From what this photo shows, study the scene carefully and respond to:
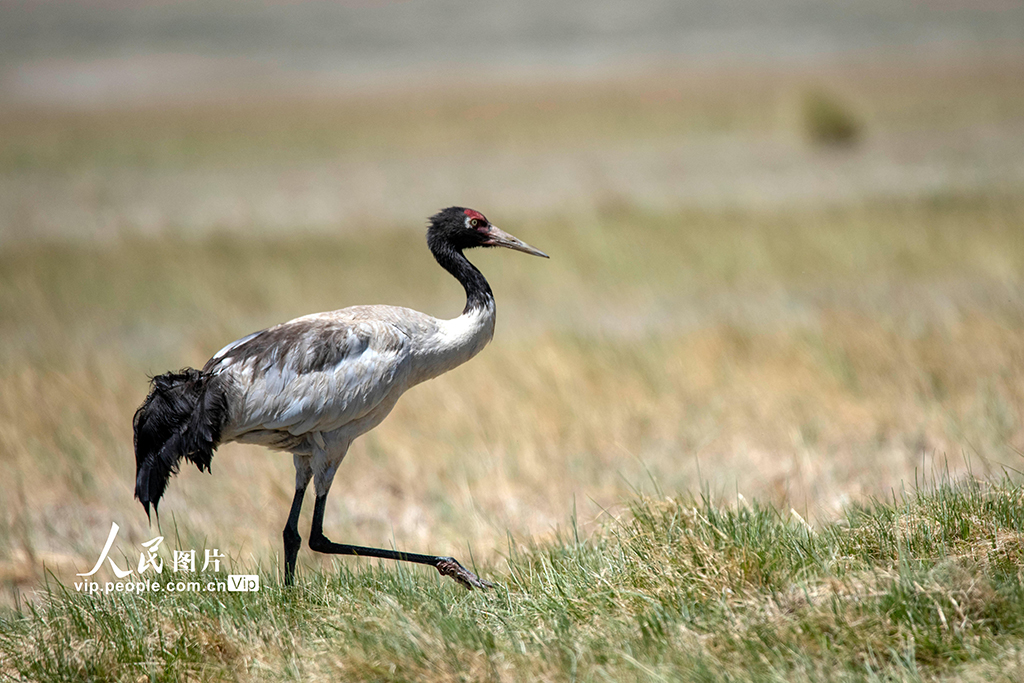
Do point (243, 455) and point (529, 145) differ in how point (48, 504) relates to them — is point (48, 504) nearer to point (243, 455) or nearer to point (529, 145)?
point (243, 455)

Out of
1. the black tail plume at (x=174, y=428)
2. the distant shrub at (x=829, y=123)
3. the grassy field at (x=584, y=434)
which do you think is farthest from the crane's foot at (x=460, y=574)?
the distant shrub at (x=829, y=123)

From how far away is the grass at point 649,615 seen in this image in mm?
3416

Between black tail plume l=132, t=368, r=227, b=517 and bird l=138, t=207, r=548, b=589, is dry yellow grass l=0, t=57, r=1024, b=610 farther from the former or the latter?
bird l=138, t=207, r=548, b=589

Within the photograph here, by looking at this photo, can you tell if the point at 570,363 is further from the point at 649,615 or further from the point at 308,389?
the point at 649,615

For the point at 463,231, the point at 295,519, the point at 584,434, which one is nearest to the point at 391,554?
the point at 295,519

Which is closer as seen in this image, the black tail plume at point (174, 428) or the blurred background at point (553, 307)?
the black tail plume at point (174, 428)

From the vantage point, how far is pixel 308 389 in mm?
4727

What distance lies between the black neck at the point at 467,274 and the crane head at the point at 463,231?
4cm

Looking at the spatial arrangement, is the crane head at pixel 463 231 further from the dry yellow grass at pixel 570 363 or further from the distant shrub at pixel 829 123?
the distant shrub at pixel 829 123

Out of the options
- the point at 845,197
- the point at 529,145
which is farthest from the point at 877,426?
the point at 529,145

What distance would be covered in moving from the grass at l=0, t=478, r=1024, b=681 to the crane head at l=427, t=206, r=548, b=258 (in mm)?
1739

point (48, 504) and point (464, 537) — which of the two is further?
point (48, 504)

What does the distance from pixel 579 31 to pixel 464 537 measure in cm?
8643

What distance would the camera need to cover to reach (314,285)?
12188 mm
